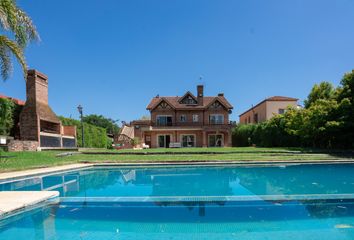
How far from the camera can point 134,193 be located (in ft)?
26.0

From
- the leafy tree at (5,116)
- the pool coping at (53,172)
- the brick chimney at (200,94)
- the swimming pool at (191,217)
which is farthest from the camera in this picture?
the brick chimney at (200,94)

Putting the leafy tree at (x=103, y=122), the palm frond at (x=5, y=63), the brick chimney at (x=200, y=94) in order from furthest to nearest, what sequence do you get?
the leafy tree at (x=103, y=122) → the brick chimney at (x=200, y=94) → the palm frond at (x=5, y=63)

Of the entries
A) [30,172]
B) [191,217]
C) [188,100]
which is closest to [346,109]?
[188,100]

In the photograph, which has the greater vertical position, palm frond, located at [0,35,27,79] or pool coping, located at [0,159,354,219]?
palm frond, located at [0,35,27,79]

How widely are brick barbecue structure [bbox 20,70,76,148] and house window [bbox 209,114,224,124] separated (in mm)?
18492

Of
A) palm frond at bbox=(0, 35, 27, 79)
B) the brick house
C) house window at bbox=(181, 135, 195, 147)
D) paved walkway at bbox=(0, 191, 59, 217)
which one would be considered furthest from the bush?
paved walkway at bbox=(0, 191, 59, 217)

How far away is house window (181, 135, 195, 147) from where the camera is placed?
113 ft

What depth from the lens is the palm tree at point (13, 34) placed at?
9.42m

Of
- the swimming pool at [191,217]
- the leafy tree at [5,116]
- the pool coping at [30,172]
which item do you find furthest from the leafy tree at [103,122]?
the swimming pool at [191,217]

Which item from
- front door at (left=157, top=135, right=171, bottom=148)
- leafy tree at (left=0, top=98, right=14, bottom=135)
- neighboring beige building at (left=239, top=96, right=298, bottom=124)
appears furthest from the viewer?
neighboring beige building at (left=239, top=96, right=298, bottom=124)

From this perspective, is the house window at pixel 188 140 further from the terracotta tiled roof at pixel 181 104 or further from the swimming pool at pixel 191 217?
the swimming pool at pixel 191 217

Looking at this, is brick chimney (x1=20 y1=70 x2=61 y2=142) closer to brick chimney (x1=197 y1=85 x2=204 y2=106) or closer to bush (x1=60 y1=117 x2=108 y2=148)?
bush (x1=60 y1=117 x2=108 y2=148)

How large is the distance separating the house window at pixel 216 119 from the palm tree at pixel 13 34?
27.3 meters

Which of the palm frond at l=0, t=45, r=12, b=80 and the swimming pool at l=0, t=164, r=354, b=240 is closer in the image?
the swimming pool at l=0, t=164, r=354, b=240
